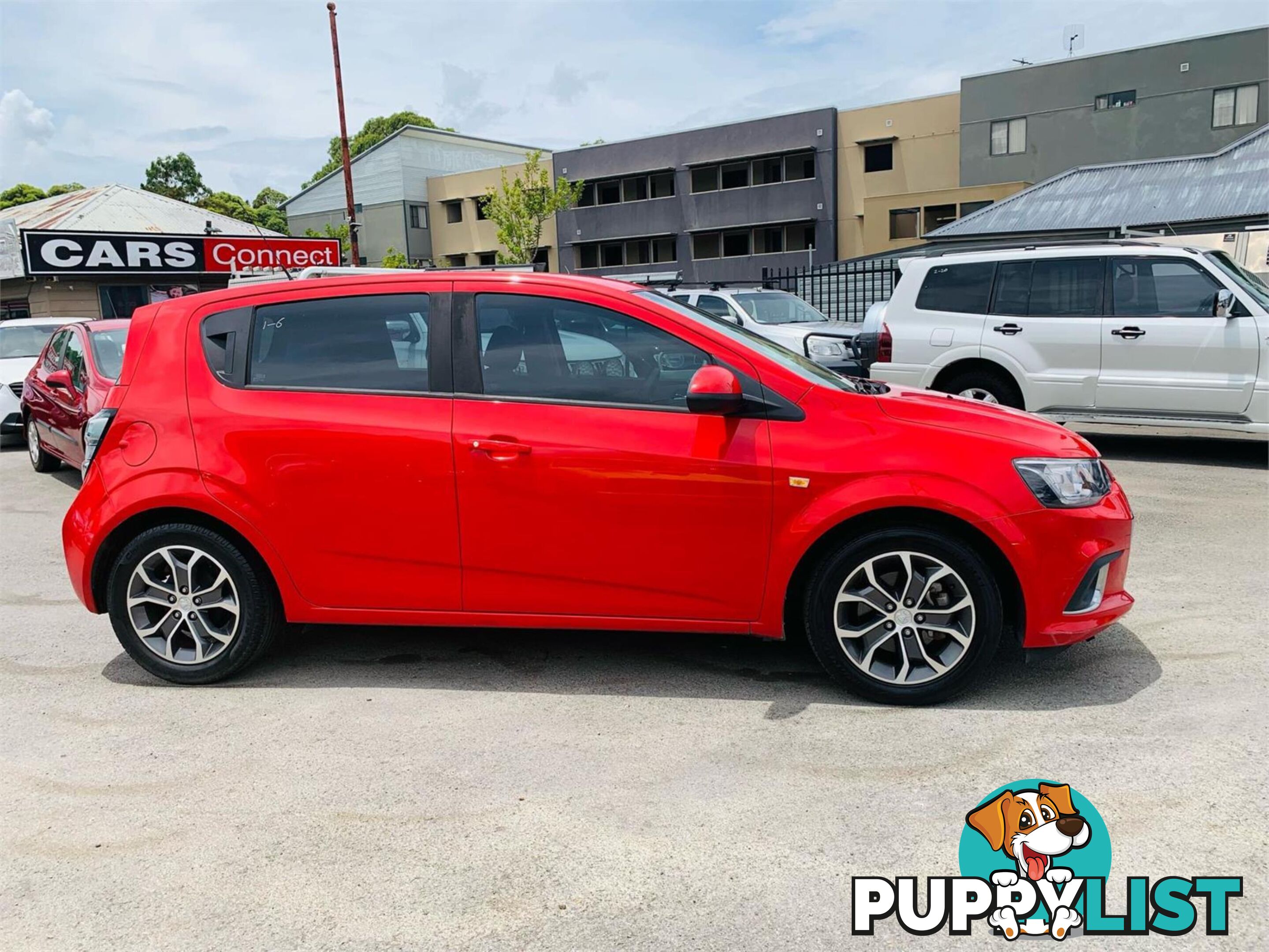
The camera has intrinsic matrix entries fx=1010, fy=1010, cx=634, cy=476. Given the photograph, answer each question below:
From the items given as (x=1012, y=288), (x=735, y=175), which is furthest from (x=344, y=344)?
(x=735, y=175)

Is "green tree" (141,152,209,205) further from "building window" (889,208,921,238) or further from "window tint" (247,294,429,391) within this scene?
"window tint" (247,294,429,391)

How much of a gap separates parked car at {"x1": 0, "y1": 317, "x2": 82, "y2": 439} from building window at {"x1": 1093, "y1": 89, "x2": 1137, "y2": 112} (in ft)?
103

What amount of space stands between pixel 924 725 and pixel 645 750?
1.05 meters

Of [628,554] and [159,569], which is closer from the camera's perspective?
[628,554]

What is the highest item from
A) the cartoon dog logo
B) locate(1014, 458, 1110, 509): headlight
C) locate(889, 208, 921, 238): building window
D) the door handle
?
locate(889, 208, 921, 238): building window

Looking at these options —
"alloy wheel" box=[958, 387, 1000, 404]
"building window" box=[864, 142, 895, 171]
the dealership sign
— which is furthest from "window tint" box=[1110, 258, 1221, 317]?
"building window" box=[864, 142, 895, 171]

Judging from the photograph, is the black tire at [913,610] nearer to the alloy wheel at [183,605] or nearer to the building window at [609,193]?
the alloy wheel at [183,605]

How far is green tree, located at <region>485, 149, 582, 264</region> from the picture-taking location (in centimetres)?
4594

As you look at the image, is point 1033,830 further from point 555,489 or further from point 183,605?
point 183,605

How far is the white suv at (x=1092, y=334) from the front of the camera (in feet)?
28.3

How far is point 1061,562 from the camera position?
3.82 m

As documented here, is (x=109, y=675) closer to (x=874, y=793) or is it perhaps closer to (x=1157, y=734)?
(x=874, y=793)

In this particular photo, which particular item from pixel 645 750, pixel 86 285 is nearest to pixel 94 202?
pixel 86 285

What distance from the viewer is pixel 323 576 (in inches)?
167
